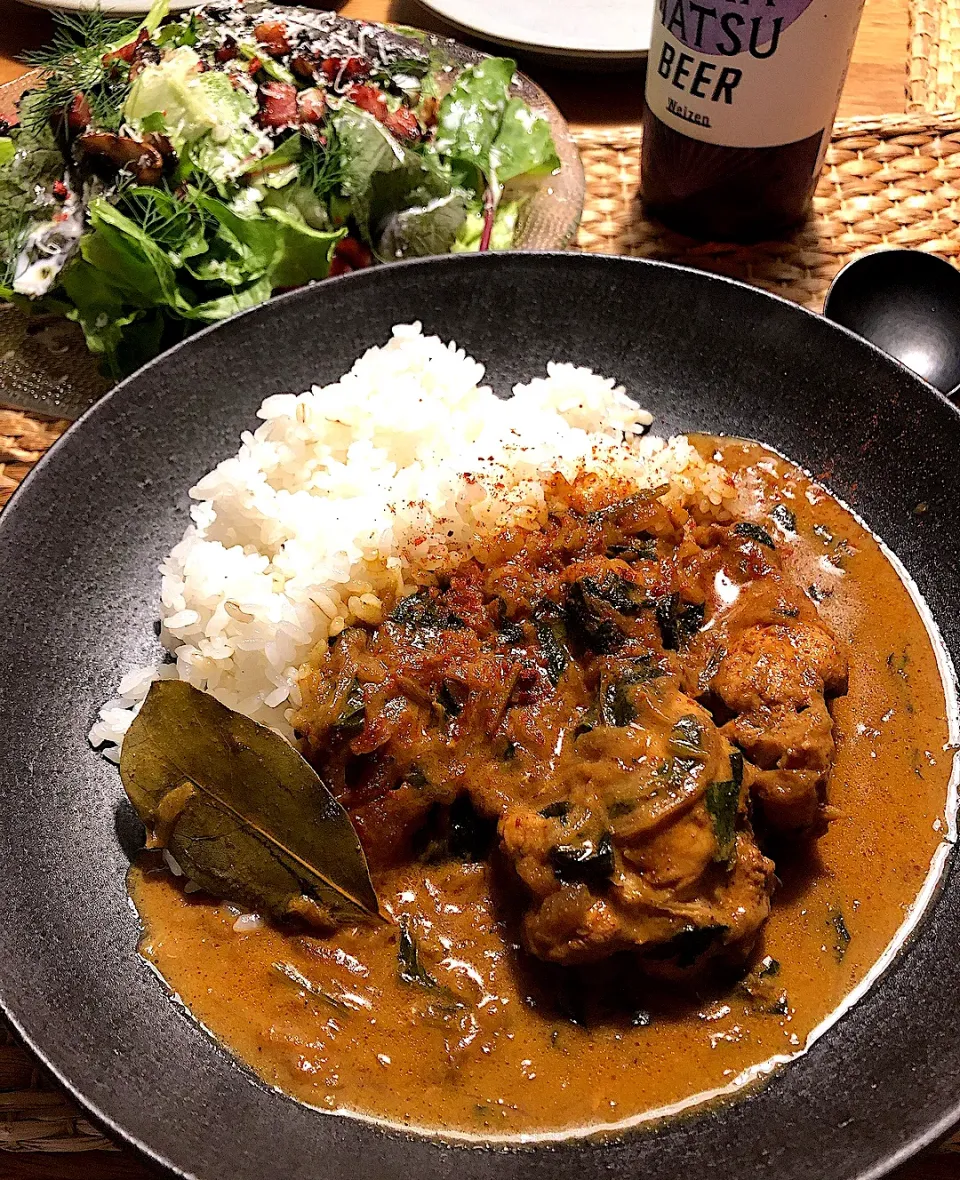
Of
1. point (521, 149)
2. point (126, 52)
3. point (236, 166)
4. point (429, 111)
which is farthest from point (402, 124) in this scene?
point (126, 52)

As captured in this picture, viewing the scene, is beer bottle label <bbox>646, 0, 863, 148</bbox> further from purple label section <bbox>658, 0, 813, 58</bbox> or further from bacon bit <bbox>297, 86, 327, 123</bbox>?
bacon bit <bbox>297, 86, 327, 123</bbox>

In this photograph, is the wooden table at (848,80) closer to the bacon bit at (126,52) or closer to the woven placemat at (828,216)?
the woven placemat at (828,216)

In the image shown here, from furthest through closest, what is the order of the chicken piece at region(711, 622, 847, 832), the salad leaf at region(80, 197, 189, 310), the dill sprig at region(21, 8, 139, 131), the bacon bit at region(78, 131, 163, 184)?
1. the dill sprig at region(21, 8, 139, 131)
2. the bacon bit at region(78, 131, 163, 184)
3. the salad leaf at region(80, 197, 189, 310)
4. the chicken piece at region(711, 622, 847, 832)

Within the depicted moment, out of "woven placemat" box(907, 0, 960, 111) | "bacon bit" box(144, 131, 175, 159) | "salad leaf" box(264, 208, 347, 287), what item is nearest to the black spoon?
"woven placemat" box(907, 0, 960, 111)

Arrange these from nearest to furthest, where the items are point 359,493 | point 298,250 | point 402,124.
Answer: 1. point 359,493
2. point 298,250
3. point 402,124

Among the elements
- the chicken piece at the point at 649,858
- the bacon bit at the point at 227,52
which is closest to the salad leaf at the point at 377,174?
the bacon bit at the point at 227,52

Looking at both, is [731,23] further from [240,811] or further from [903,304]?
[240,811]
